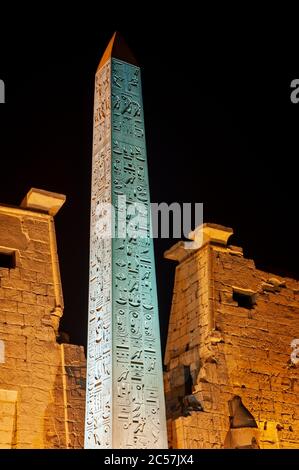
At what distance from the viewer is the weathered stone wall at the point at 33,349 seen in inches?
436

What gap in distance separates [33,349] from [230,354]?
2.92 m

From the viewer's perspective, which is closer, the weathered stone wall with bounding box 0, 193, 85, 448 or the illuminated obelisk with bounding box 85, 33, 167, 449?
the illuminated obelisk with bounding box 85, 33, 167, 449

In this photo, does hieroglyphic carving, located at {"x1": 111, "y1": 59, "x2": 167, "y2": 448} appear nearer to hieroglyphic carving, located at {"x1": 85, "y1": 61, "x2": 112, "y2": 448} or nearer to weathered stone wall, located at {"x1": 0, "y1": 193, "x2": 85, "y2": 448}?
hieroglyphic carving, located at {"x1": 85, "y1": 61, "x2": 112, "y2": 448}

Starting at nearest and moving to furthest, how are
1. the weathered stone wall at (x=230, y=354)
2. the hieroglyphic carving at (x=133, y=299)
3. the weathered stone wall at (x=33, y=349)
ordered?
the hieroglyphic carving at (x=133, y=299), the weathered stone wall at (x=33, y=349), the weathered stone wall at (x=230, y=354)

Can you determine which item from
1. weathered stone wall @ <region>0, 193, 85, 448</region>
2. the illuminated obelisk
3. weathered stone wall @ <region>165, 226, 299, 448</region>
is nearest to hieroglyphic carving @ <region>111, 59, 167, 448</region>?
the illuminated obelisk

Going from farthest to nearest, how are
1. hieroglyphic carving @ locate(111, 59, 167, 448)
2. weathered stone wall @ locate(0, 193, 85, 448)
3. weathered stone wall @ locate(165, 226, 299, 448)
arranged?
weathered stone wall @ locate(165, 226, 299, 448) < weathered stone wall @ locate(0, 193, 85, 448) < hieroglyphic carving @ locate(111, 59, 167, 448)

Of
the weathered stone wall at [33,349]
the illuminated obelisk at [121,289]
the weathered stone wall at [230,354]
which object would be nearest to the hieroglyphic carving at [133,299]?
the illuminated obelisk at [121,289]

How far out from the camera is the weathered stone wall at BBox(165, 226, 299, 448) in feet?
40.1

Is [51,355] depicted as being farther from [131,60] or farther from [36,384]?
[131,60]

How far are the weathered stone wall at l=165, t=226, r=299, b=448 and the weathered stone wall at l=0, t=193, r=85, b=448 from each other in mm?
1615

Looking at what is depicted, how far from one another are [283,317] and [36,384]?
13.8 ft

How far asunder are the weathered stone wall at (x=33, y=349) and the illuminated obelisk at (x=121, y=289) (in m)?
2.38

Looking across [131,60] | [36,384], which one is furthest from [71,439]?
[131,60]

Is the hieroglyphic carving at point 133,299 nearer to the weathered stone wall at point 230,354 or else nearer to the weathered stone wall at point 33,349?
the weathered stone wall at point 33,349
